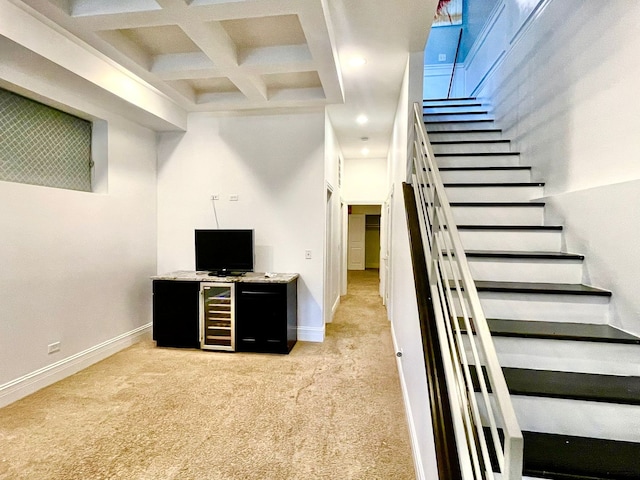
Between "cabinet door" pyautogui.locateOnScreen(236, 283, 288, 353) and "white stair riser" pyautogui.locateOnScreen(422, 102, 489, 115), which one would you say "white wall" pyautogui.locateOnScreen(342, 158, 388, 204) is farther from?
"cabinet door" pyautogui.locateOnScreen(236, 283, 288, 353)

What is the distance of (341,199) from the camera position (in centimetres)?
628

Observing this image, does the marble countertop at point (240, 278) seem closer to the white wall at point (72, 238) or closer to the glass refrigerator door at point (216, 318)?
the glass refrigerator door at point (216, 318)

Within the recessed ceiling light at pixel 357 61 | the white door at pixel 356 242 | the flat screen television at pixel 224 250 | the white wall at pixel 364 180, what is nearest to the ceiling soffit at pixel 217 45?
the recessed ceiling light at pixel 357 61

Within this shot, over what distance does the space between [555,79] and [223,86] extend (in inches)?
128

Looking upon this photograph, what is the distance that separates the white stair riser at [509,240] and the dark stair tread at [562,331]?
69 centimetres

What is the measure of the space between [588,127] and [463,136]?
1.59m

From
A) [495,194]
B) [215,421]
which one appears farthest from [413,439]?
[495,194]

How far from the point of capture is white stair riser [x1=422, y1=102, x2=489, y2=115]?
420 cm

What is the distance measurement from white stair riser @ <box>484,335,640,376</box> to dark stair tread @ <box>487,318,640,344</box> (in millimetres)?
25

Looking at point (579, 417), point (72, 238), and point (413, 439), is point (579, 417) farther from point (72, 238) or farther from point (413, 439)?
point (72, 238)

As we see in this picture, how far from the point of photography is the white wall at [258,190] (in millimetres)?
4098

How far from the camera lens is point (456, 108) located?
4.31 m

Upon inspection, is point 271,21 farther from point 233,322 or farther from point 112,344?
point 112,344

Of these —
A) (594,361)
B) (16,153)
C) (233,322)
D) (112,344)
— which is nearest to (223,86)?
(16,153)
